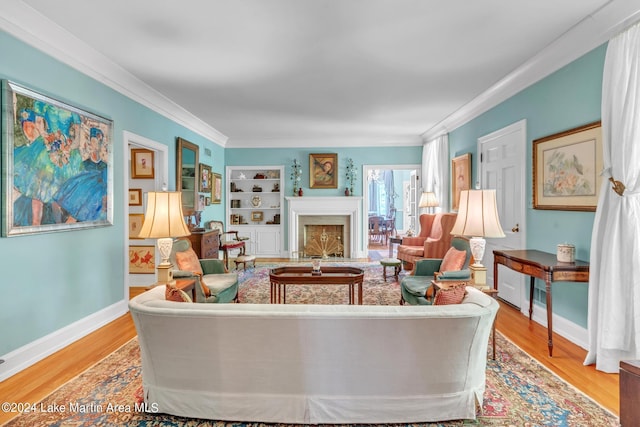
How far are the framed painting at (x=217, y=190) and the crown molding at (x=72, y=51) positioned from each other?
239 centimetres

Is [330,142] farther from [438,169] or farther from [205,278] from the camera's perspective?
[205,278]

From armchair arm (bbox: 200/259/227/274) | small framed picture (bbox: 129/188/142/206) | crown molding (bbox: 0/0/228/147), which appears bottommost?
armchair arm (bbox: 200/259/227/274)

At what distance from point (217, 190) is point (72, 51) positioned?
4499mm

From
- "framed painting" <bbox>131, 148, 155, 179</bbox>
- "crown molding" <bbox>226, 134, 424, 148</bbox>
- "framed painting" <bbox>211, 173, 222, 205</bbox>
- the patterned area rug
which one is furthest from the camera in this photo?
"crown molding" <bbox>226, 134, 424, 148</bbox>

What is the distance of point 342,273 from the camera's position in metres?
4.29

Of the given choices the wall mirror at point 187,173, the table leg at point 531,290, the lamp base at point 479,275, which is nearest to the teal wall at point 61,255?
the wall mirror at point 187,173

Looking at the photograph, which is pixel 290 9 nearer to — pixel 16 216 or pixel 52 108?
pixel 52 108

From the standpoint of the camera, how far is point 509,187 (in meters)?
4.48

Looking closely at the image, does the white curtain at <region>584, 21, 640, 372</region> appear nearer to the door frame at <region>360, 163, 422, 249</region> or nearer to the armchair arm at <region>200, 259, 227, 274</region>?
the armchair arm at <region>200, 259, 227, 274</region>

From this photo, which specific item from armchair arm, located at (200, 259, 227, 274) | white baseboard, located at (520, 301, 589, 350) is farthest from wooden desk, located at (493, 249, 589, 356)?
armchair arm, located at (200, 259, 227, 274)

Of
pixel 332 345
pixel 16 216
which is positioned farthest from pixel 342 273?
pixel 16 216

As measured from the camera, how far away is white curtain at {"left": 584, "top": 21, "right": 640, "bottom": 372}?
8.27ft

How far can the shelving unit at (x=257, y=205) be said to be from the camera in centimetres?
818

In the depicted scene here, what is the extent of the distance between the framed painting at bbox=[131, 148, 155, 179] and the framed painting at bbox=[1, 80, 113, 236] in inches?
60.1
